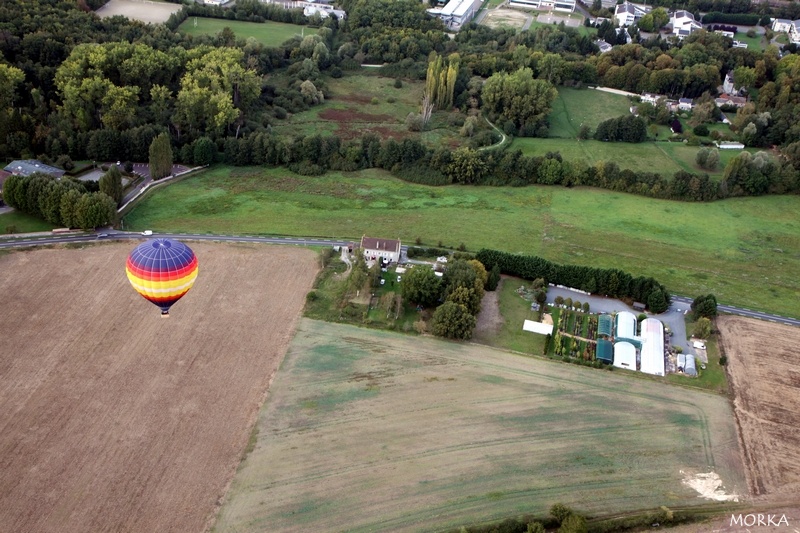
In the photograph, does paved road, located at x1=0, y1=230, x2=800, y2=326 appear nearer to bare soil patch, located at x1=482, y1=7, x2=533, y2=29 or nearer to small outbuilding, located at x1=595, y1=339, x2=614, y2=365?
small outbuilding, located at x1=595, y1=339, x2=614, y2=365

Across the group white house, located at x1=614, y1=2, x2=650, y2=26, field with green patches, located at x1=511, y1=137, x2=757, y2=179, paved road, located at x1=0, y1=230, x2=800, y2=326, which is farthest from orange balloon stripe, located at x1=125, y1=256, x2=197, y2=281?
white house, located at x1=614, y1=2, x2=650, y2=26

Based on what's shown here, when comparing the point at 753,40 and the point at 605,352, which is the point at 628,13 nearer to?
the point at 753,40

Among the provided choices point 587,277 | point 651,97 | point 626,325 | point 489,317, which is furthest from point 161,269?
point 651,97

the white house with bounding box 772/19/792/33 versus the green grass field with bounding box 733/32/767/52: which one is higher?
the white house with bounding box 772/19/792/33

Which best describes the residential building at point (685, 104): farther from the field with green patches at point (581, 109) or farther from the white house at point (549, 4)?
the white house at point (549, 4)

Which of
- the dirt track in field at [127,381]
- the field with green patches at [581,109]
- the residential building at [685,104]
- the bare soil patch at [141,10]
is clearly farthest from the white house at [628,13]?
the dirt track in field at [127,381]

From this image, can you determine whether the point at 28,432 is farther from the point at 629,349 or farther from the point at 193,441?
the point at 629,349
